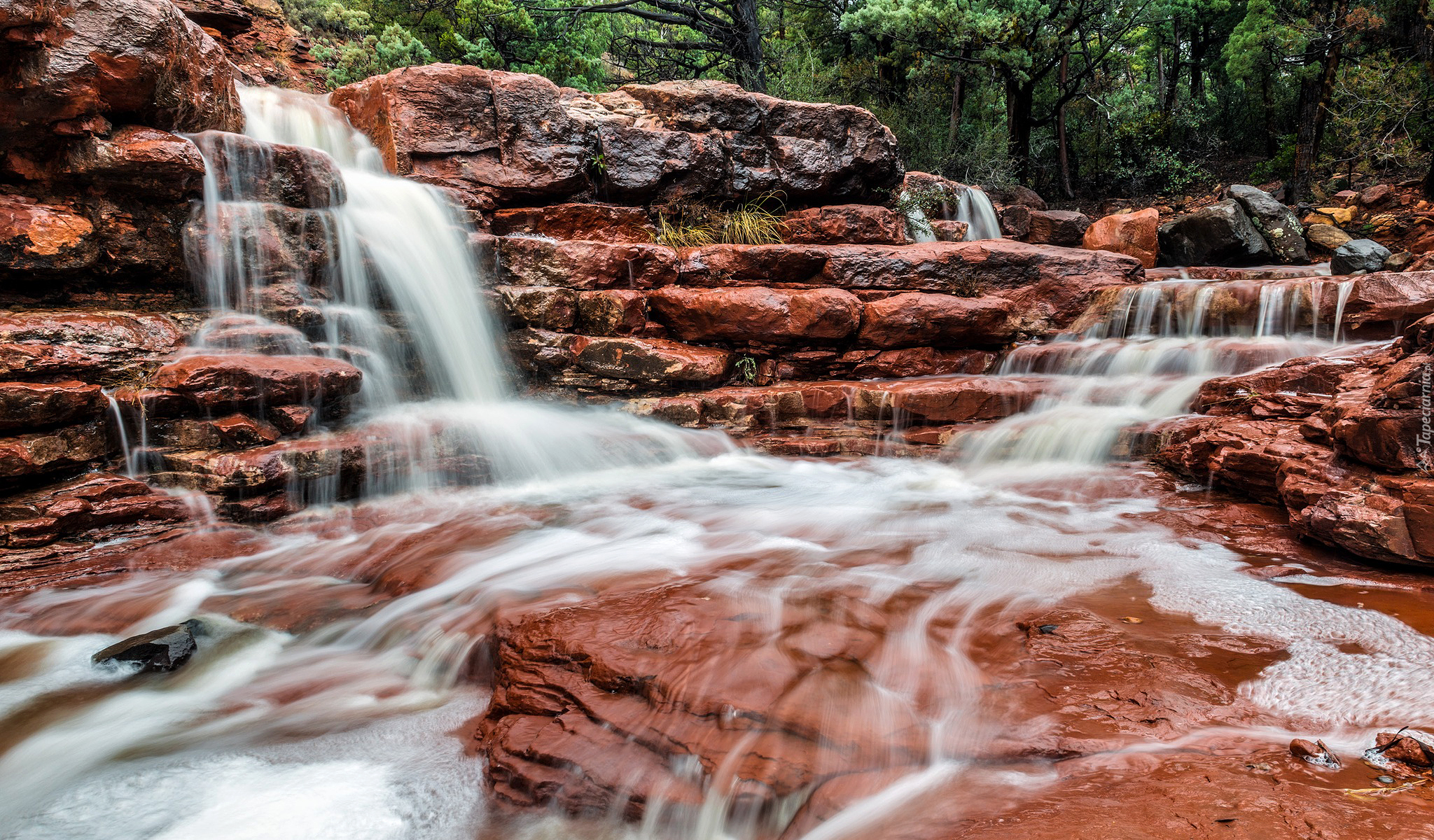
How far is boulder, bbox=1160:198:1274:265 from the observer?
11930mm

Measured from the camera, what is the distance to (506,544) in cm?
419

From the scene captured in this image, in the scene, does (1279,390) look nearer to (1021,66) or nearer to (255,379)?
(255,379)

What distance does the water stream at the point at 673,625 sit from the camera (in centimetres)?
200

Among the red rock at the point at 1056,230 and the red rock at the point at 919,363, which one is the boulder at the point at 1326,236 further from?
the red rock at the point at 919,363

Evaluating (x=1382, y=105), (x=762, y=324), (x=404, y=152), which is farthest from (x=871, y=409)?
(x=1382, y=105)

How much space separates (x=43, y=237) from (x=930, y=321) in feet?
24.4

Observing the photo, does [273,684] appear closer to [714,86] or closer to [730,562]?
[730,562]

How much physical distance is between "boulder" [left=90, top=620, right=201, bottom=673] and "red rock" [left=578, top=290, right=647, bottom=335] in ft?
14.8

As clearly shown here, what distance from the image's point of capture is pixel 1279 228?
12375 millimetres

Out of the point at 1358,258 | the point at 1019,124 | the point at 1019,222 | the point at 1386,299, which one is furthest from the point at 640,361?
the point at 1019,124

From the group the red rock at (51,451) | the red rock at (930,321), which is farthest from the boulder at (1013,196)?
the red rock at (51,451)

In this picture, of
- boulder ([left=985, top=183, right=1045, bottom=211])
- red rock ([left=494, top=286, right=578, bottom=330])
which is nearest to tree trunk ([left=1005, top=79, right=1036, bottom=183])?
boulder ([left=985, top=183, right=1045, bottom=211])

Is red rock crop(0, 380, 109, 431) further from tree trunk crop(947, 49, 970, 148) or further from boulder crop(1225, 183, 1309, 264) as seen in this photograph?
A: boulder crop(1225, 183, 1309, 264)

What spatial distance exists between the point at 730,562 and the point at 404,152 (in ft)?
22.1
